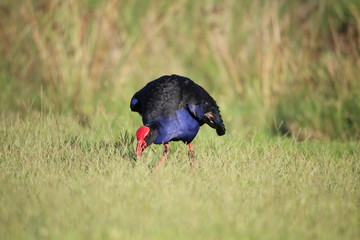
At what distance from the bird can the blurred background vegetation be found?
1.47m

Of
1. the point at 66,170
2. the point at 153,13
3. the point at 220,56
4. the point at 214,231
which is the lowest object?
the point at 214,231

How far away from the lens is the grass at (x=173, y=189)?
380 cm

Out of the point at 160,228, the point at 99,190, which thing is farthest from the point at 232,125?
the point at 160,228

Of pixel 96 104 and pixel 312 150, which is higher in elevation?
pixel 96 104

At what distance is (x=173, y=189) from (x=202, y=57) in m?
5.54

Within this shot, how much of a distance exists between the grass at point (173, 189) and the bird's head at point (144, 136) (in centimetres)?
17

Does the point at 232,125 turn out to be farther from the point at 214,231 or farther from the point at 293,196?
the point at 214,231

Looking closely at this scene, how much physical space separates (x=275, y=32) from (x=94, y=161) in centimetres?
421

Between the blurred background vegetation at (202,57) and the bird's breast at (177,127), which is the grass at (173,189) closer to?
the bird's breast at (177,127)

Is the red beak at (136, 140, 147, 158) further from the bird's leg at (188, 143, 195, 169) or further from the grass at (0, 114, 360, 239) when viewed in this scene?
the bird's leg at (188, 143, 195, 169)

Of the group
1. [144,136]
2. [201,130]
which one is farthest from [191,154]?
[201,130]

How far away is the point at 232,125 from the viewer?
7.76 m

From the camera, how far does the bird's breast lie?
5.32 m

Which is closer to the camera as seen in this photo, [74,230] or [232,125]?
[74,230]
